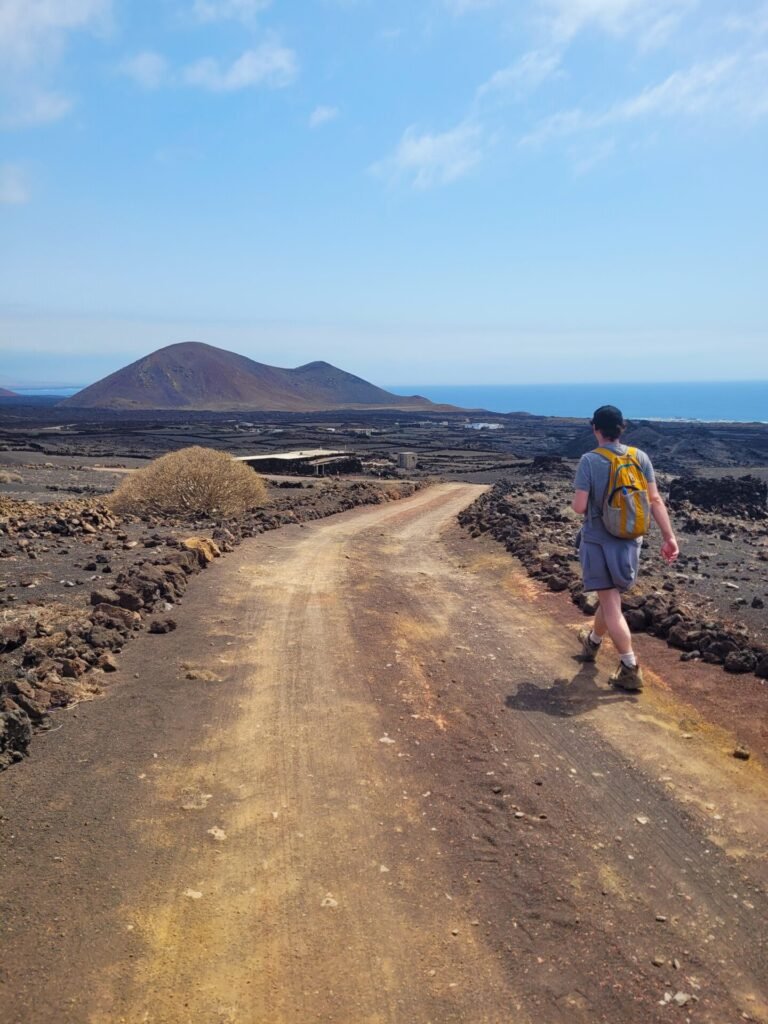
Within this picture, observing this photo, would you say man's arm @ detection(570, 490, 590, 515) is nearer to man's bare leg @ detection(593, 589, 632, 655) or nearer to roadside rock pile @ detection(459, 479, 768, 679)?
man's bare leg @ detection(593, 589, 632, 655)

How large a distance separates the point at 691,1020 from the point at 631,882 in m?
0.78

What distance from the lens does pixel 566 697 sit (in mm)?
5727

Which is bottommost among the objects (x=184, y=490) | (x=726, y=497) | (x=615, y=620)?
(x=726, y=497)

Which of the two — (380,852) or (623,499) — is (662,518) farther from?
(380,852)

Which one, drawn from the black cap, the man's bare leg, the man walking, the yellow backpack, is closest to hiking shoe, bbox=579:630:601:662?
the man's bare leg

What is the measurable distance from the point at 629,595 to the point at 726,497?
18.1m

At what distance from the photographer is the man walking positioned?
229 inches

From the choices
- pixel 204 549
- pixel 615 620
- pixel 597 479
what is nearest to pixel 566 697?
pixel 615 620

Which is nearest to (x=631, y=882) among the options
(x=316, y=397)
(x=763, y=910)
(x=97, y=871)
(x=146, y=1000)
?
(x=763, y=910)

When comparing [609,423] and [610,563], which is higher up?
[609,423]

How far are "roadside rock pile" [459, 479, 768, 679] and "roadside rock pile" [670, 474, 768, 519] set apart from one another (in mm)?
6723

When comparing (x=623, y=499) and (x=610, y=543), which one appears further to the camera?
(x=610, y=543)

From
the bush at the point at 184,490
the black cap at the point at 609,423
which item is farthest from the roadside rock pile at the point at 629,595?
the bush at the point at 184,490

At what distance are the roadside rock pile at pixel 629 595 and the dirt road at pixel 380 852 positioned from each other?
59 centimetres
